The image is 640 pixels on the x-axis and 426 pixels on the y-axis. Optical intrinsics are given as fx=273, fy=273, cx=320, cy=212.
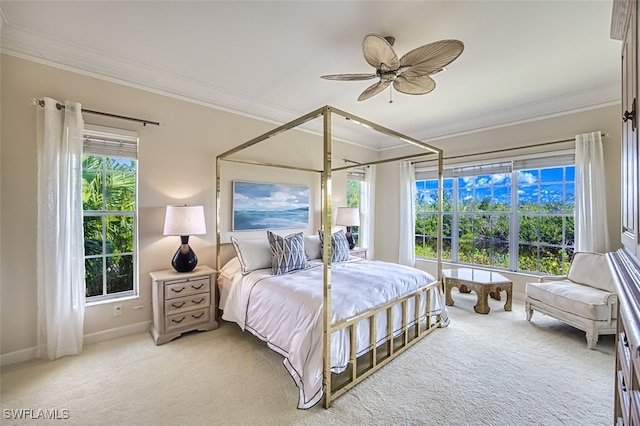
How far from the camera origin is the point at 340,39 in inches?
92.8

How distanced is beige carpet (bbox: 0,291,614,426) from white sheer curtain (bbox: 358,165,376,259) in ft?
8.94

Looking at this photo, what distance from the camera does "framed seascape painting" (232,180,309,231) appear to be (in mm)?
3709

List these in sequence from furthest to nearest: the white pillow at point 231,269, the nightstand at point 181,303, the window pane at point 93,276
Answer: the white pillow at point 231,269, the window pane at point 93,276, the nightstand at point 181,303

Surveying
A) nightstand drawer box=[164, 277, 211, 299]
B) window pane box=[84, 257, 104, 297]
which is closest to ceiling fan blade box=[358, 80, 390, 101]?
nightstand drawer box=[164, 277, 211, 299]

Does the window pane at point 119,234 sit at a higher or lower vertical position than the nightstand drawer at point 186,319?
higher

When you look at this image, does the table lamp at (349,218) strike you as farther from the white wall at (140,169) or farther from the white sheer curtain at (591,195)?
the white sheer curtain at (591,195)

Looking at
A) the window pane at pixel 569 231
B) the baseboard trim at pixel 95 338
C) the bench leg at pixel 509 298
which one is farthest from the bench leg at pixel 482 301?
the baseboard trim at pixel 95 338

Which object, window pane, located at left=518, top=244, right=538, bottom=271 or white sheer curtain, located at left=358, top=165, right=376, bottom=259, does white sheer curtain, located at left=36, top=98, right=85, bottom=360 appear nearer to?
white sheer curtain, located at left=358, top=165, right=376, bottom=259

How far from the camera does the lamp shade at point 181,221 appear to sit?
2.84 metres

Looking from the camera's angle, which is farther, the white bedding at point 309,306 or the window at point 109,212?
the window at point 109,212

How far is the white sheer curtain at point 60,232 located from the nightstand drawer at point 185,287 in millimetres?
723

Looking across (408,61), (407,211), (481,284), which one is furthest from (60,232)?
(407,211)

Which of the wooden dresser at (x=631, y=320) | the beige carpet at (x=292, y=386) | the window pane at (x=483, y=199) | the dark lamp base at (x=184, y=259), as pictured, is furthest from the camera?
the window pane at (x=483, y=199)

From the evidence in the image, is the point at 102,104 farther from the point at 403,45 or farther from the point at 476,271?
the point at 476,271
